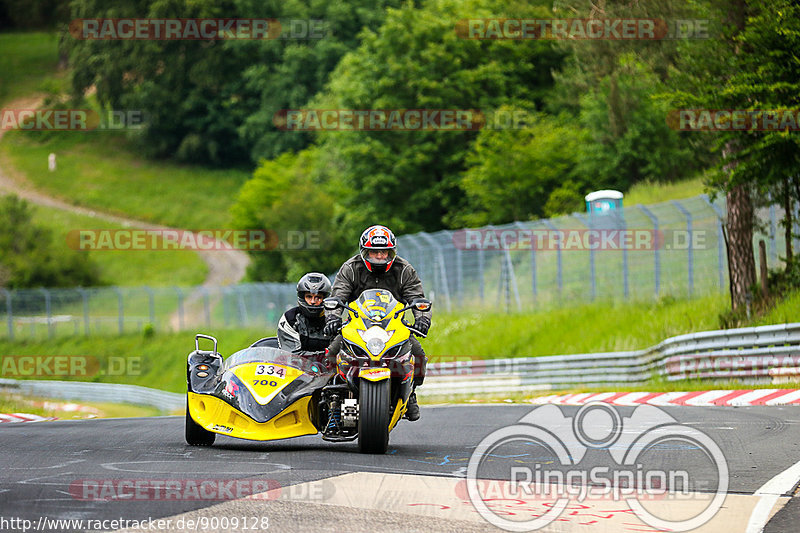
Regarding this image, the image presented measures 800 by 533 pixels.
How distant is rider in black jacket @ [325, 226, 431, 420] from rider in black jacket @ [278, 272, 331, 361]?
0.52 metres

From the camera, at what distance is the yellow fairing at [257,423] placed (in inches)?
415

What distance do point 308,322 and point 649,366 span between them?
37.1 ft

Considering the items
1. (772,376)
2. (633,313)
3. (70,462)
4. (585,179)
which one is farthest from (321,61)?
(70,462)

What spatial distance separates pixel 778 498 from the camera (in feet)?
23.7

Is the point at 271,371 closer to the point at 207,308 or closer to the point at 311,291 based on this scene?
the point at 311,291

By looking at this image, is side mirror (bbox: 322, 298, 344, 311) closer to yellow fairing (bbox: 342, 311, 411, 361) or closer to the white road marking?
yellow fairing (bbox: 342, 311, 411, 361)

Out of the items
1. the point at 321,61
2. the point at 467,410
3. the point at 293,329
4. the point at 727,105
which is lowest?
the point at 467,410

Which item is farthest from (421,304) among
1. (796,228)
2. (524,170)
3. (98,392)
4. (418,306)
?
(524,170)

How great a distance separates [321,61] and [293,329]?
81.8 meters

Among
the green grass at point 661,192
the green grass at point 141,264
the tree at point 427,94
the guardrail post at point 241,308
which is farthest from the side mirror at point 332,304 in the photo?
the green grass at point 141,264

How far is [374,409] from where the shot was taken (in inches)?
389

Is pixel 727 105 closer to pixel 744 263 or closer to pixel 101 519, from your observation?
pixel 744 263

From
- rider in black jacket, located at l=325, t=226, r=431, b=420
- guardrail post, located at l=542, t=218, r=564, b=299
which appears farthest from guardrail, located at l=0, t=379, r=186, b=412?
rider in black jacket, located at l=325, t=226, r=431, b=420

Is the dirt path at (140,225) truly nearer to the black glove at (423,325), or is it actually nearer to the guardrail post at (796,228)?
the guardrail post at (796,228)
